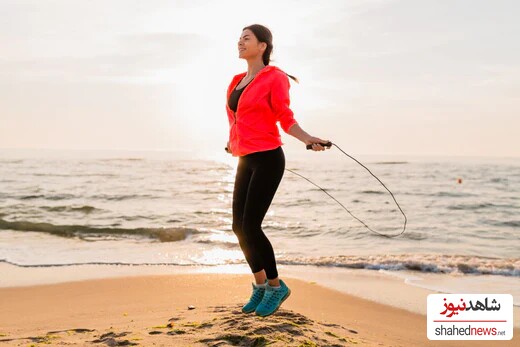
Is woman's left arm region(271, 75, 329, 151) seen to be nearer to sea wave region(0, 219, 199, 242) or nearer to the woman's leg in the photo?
the woman's leg

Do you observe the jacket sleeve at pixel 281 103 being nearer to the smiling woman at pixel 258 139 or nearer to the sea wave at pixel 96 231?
the smiling woman at pixel 258 139

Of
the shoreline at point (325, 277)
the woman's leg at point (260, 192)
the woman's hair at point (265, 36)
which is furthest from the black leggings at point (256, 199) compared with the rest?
the shoreline at point (325, 277)

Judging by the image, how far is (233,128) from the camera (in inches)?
154

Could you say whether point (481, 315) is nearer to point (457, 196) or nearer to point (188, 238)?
point (188, 238)

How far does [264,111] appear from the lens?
3.70 meters

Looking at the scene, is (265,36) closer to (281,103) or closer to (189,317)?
(281,103)

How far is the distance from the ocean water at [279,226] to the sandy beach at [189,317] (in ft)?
6.36

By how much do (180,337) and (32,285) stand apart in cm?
433

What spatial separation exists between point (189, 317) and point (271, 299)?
2.88 feet

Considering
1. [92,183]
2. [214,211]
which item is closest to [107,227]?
[214,211]

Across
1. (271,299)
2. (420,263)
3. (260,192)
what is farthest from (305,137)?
(420,263)

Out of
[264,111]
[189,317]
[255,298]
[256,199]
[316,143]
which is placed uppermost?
[264,111]

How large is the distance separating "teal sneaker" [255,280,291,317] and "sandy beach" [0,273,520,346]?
0.07 metres

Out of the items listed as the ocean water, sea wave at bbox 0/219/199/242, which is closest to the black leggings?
the ocean water
